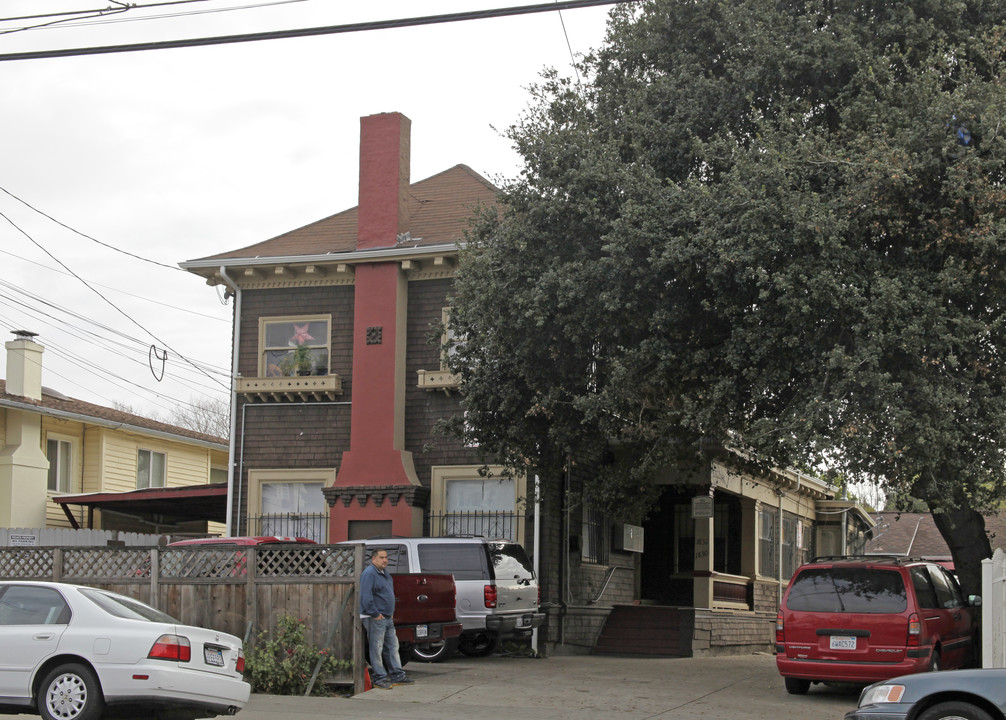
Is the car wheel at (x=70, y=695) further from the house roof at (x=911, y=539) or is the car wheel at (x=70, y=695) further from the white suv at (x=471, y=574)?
the house roof at (x=911, y=539)

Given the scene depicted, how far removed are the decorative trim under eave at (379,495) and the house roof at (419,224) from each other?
15.5 feet

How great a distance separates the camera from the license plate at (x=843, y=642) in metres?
14.2

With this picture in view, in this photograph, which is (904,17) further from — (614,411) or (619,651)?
(619,651)

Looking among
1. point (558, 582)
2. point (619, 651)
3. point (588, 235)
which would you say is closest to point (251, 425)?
point (558, 582)

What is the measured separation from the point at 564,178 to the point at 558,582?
8.47m

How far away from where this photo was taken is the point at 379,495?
2231 centimetres

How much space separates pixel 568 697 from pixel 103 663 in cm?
622

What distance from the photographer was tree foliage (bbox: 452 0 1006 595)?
13.8 m

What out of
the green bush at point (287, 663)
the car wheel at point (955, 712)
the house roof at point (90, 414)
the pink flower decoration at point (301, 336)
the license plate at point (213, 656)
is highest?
the pink flower decoration at point (301, 336)

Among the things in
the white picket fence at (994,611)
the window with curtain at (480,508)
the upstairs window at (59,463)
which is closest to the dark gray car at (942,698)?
the white picket fence at (994,611)

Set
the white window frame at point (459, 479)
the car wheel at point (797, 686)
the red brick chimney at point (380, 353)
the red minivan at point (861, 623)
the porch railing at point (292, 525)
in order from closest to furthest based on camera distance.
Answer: the red minivan at point (861, 623), the car wheel at point (797, 686), the white window frame at point (459, 479), the red brick chimney at point (380, 353), the porch railing at point (292, 525)

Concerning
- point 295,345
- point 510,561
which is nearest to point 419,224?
point 295,345

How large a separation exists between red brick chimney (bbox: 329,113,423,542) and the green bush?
744 centimetres

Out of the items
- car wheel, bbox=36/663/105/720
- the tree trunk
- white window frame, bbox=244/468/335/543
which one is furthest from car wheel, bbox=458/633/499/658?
car wheel, bbox=36/663/105/720
